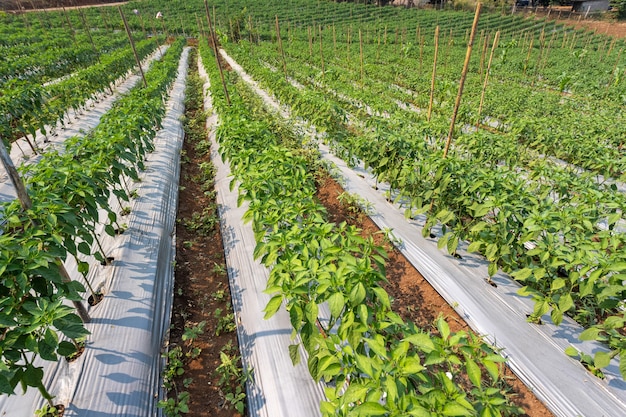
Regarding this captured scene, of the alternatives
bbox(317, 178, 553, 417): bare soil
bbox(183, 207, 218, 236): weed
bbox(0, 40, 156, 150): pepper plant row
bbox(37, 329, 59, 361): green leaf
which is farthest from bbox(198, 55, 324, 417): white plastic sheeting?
bbox(0, 40, 156, 150): pepper plant row

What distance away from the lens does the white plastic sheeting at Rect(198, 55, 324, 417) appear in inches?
93.6

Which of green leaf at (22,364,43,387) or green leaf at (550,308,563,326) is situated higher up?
green leaf at (22,364,43,387)

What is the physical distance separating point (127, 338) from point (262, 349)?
1218mm

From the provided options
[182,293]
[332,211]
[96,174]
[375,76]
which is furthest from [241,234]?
[375,76]

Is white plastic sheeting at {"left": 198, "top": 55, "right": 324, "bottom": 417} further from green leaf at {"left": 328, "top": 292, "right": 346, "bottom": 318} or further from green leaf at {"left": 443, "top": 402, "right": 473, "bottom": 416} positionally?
green leaf at {"left": 443, "top": 402, "right": 473, "bottom": 416}

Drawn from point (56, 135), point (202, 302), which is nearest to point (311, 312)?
point (202, 302)

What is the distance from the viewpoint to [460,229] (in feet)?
11.8

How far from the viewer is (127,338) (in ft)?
8.91

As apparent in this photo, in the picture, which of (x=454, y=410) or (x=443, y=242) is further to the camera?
(x=443, y=242)

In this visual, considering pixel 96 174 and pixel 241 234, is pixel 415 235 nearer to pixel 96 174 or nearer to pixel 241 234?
pixel 241 234

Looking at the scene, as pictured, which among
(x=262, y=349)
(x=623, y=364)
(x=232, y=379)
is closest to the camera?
(x=623, y=364)

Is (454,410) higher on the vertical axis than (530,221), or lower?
higher

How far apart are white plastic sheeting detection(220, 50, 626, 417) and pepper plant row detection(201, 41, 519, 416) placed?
1.33 ft

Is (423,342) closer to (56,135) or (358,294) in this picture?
(358,294)
